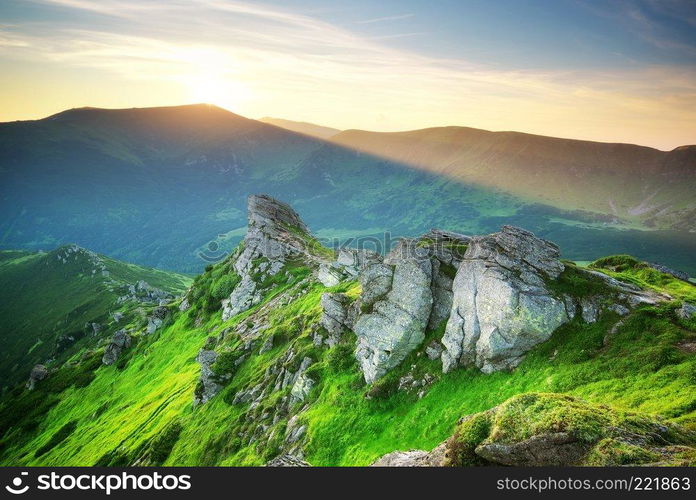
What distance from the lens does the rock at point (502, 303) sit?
37.1m

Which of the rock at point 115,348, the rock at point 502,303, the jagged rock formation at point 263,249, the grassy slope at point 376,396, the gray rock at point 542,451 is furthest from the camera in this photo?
the rock at point 115,348

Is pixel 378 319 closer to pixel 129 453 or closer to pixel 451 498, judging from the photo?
pixel 451 498

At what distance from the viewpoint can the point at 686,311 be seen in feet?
112

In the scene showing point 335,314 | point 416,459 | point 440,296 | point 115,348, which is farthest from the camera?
point 115,348

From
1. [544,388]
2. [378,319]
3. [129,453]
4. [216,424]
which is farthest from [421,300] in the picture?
[129,453]

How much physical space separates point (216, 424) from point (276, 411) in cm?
1301

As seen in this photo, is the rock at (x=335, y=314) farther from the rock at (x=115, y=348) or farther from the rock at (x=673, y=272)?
the rock at (x=115, y=348)

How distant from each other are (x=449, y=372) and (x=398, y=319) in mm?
8753

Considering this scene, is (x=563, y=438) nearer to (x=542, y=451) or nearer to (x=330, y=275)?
(x=542, y=451)

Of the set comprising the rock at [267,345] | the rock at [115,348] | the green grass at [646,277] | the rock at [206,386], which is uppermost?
the green grass at [646,277]

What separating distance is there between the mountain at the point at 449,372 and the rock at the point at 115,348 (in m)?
46.5

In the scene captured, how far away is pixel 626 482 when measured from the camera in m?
18.1

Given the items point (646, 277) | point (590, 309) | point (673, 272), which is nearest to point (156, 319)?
point (590, 309)

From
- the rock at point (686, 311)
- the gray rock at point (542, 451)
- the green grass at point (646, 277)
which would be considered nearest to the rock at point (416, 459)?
the gray rock at point (542, 451)
